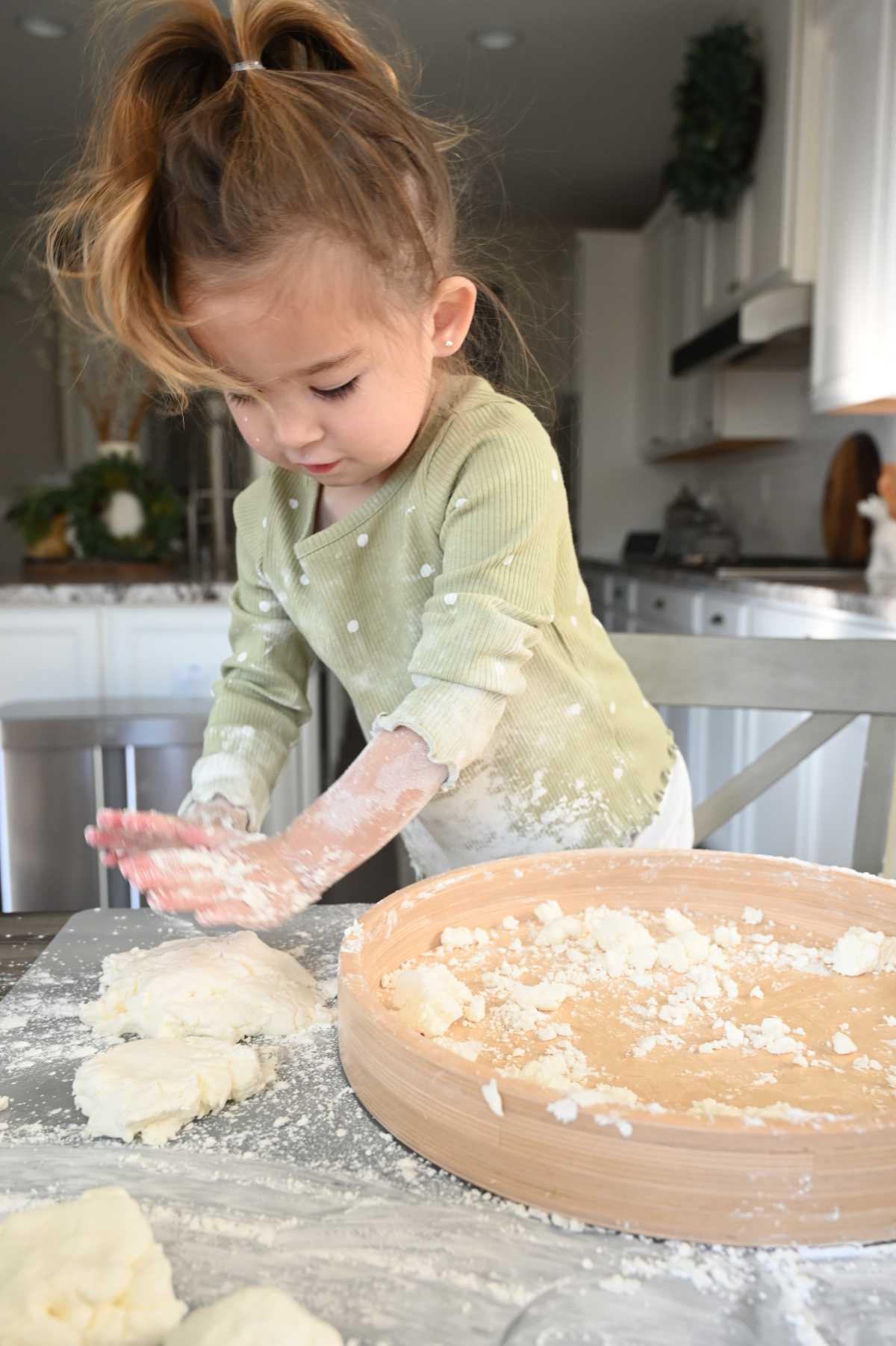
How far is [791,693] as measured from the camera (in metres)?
1.13

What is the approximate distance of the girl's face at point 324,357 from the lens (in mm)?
626

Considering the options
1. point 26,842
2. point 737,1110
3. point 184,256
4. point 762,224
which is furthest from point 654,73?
point 737,1110

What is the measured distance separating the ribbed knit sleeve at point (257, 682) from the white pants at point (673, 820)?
1.15 ft

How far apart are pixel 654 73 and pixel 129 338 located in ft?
12.0

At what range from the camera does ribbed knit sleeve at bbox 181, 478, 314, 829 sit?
88cm

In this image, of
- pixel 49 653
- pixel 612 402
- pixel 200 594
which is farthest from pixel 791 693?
pixel 612 402

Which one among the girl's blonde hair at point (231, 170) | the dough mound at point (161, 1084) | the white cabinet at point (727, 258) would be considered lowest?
the dough mound at point (161, 1084)

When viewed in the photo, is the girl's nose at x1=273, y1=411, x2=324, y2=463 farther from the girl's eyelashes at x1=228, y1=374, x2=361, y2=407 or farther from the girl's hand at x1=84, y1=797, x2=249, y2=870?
the girl's hand at x1=84, y1=797, x2=249, y2=870

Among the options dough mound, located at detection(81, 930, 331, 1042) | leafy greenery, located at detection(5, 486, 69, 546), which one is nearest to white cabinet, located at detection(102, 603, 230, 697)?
leafy greenery, located at detection(5, 486, 69, 546)

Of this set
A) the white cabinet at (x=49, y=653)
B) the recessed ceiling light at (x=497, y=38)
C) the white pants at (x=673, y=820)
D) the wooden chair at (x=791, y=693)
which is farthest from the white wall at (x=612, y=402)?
the white pants at (x=673, y=820)

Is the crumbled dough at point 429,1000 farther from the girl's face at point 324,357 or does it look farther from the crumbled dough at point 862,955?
the girl's face at point 324,357

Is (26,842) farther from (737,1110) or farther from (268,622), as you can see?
(737,1110)

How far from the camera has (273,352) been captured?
0.63 m

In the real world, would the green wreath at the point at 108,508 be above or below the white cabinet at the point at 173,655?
above
